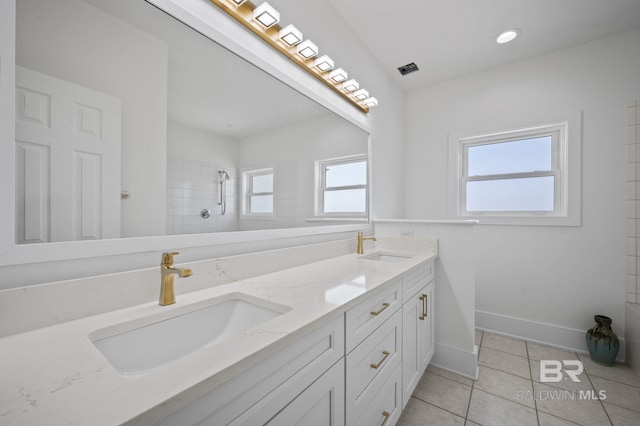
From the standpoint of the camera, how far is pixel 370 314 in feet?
3.43

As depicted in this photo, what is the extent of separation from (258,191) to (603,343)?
9.00ft

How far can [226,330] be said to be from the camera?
92 cm

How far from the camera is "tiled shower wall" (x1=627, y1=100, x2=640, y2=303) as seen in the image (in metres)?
1.97

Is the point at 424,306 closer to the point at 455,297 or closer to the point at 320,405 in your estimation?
the point at 455,297

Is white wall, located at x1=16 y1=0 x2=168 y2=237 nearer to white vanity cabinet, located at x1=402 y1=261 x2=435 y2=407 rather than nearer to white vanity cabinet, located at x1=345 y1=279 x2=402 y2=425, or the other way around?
white vanity cabinet, located at x1=345 y1=279 x2=402 y2=425

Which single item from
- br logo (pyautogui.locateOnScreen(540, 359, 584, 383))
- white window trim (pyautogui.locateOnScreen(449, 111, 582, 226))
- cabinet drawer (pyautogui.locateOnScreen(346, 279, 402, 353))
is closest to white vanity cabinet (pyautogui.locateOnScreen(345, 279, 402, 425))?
cabinet drawer (pyautogui.locateOnScreen(346, 279, 402, 353))

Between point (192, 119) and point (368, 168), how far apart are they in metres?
1.51

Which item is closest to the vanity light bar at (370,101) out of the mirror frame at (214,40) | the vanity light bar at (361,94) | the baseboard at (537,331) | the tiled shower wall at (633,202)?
the vanity light bar at (361,94)

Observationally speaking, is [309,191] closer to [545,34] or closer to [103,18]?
[103,18]

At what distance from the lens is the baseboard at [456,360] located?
183 centimetres

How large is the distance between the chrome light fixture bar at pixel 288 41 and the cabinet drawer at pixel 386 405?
1.74m

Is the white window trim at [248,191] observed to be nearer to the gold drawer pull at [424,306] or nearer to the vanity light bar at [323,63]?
the vanity light bar at [323,63]

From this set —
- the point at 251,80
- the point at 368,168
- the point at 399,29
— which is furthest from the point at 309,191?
the point at 399,29

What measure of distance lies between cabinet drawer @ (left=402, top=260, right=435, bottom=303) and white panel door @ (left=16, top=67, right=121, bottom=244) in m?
1.31
